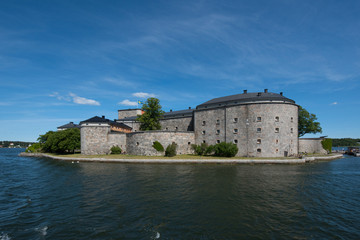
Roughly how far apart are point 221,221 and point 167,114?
152 ft

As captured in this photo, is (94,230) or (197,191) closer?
(94,230)


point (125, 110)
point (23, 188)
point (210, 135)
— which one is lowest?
point (23, 188)

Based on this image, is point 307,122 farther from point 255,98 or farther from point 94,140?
point 94,140

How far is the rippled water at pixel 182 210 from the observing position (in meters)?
8.44

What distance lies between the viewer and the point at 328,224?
9.33 meters

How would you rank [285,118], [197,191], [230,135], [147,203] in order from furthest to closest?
1. [230,135]
2. [285,118]
3. [197,191]
4. [147,203]

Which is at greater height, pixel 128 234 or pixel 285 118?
pixel 285 118

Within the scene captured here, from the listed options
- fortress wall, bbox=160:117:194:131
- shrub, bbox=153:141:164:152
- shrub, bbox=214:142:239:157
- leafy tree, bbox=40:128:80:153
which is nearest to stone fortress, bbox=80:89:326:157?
fortress wall, bbox=160:117:194:131

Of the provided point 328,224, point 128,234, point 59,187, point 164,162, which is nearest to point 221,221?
point 128,234

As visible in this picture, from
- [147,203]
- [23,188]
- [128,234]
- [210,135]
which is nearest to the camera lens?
[128,234]

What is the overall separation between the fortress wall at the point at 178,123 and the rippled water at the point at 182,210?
1200 inches

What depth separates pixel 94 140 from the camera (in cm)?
4194

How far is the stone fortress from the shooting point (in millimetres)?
34281

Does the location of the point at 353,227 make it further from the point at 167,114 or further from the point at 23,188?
the point at 167,114
